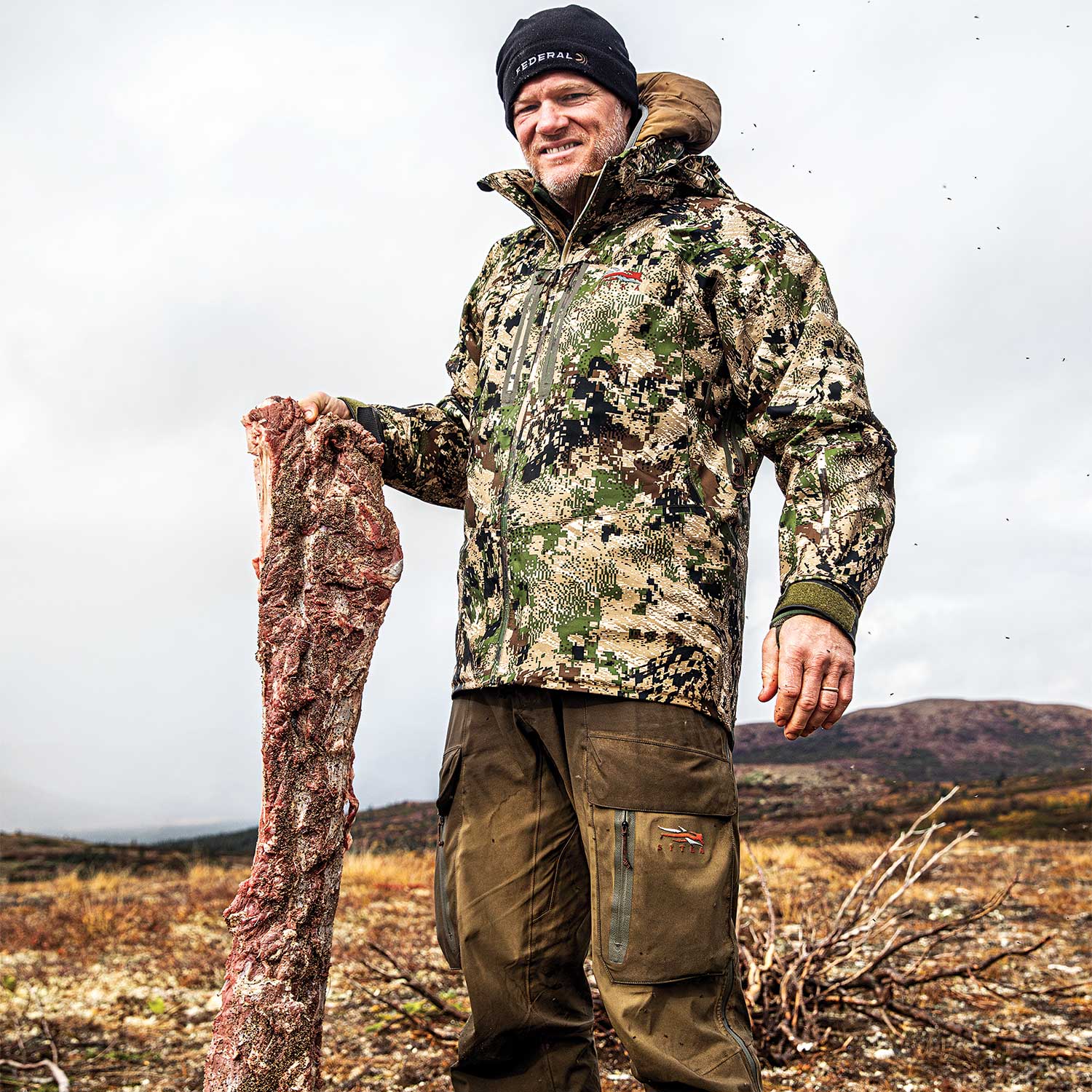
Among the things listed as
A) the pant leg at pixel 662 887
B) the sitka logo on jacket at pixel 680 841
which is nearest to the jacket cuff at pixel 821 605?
the pant leg at pixel 662 887

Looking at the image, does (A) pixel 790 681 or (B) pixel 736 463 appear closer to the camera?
(A) pixel 790 681

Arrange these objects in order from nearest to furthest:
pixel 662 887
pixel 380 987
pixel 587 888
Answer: pixel 662 887 < pixel 587 888 < pixel 380 987

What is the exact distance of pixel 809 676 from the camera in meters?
2.00

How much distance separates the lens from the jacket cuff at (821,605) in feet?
6.73

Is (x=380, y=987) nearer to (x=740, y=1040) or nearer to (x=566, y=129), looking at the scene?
(x=740, y=1040)

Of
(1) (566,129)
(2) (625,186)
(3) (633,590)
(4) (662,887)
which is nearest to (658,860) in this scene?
(4) (662,887)

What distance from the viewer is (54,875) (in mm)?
10680

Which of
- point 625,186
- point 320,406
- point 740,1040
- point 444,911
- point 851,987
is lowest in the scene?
point 851,987

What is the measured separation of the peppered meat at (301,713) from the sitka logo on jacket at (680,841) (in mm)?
826

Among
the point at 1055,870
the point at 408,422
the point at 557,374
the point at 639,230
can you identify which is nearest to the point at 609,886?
the point at 557,374

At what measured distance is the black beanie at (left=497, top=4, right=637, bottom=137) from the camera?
2.71m

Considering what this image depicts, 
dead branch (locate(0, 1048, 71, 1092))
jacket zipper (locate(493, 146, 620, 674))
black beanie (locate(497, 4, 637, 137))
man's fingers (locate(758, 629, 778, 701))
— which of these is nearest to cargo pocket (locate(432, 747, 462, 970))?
jacket zipper (locate(493, 146, 620, 674))

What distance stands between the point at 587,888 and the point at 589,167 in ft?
6.01

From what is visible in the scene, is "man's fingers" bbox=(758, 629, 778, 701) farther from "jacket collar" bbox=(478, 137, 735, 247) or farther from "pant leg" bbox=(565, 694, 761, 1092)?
"jacket collar" bbox=(478, 137, 735, 247)
